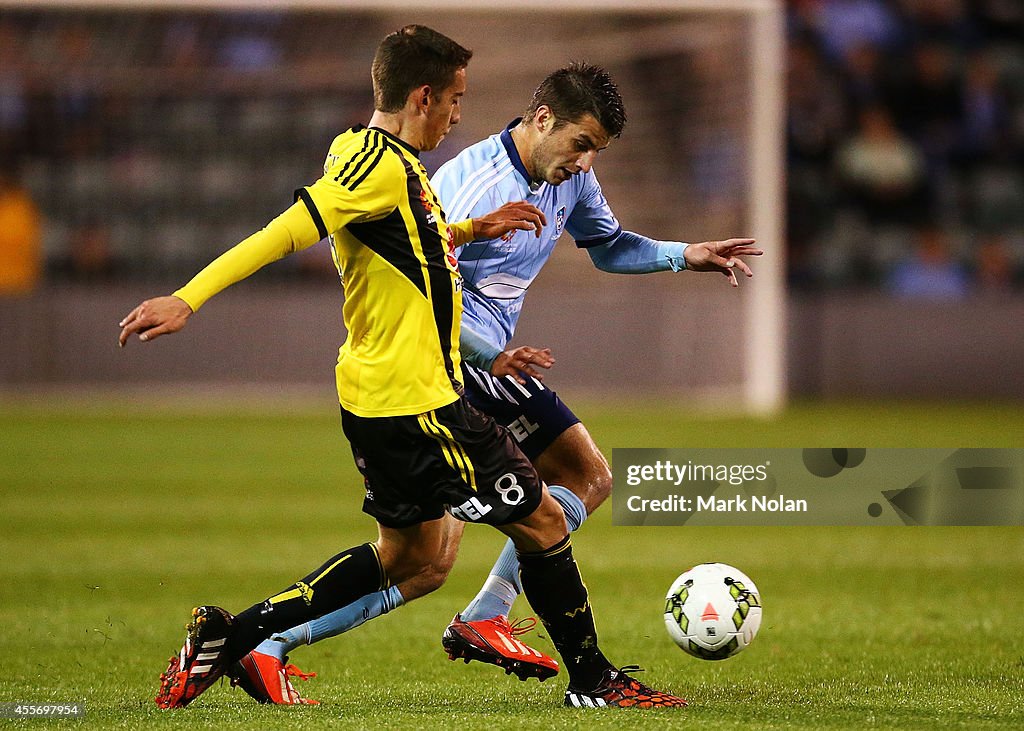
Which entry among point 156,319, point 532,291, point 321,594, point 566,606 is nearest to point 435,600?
point 321,594

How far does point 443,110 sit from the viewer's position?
4.34 m

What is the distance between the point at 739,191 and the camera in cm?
1612

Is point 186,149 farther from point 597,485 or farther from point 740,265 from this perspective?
point 740,265

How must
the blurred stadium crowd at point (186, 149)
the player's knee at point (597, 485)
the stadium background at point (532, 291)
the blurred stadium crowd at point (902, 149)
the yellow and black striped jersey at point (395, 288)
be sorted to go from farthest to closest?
1. the blurred stadium crowd at point (902, 149)
2. the blurred stadium crowd at point (186, 149)
3. the stadium background at point (532, 291)
4. the player's knee at point (597, 485)
5. the yellow and black striped jersey at point (395, 288)

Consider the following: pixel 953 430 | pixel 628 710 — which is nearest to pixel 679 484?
pixel 628 710

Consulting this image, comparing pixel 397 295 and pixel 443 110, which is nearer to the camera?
pixel 397 295

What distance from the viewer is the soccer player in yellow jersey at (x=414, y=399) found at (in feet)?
13.8

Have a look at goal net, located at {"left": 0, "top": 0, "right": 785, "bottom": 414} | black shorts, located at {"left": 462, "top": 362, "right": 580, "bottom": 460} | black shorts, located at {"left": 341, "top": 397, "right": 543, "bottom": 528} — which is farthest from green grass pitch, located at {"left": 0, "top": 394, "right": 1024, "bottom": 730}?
goal net, located at {"left": 0, "top": 0, "right": 785, "bottom": 414}

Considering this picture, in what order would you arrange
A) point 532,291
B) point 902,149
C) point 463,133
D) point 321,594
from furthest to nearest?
point 902,149 → point 532,291 → point 463,133 → point 321,594

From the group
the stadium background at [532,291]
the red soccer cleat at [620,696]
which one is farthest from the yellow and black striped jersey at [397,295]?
the stadium background at [532,291]

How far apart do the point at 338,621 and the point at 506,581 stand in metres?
0.58

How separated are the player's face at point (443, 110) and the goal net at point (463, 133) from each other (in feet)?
36.4

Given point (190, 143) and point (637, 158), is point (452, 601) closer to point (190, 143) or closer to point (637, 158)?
point (637, 158)

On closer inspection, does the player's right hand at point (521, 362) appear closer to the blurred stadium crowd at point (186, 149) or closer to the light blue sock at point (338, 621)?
the light blue sock at point (338, 621)
